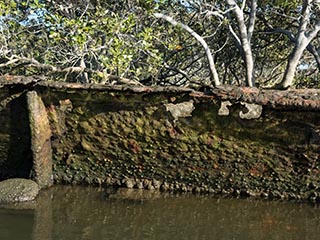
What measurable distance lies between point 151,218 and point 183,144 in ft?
3.66

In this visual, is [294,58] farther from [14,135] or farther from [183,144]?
[14,135]

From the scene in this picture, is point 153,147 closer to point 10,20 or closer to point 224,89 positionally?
point 224,89

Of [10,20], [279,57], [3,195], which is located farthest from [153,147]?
[279,57]

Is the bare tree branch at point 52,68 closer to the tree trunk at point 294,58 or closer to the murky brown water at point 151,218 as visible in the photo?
the murky brown water at point 151,218

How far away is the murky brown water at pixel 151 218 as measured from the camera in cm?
468

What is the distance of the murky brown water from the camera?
4.68m

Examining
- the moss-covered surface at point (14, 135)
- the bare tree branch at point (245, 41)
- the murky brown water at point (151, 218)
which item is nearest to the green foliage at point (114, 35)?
the bare tree branch at point (245, 41)

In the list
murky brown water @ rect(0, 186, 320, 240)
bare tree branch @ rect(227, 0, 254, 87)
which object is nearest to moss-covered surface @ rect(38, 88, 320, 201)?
murky brown water @ rect(0, 186, 320, 240)

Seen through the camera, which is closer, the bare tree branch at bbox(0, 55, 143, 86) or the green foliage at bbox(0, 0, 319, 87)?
the bare tree branch at bbox(0, 55, 143, 86)

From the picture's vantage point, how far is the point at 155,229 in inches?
190

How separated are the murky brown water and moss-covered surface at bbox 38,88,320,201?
0.24m

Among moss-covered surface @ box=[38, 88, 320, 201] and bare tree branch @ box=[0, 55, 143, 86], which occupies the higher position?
bare tree branch @ box=[0, 55, 143, 86]

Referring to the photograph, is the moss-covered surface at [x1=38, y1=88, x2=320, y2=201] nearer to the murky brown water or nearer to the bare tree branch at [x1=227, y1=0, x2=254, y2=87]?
the murky brown water

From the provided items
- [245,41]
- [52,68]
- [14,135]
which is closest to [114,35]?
[52,68]
